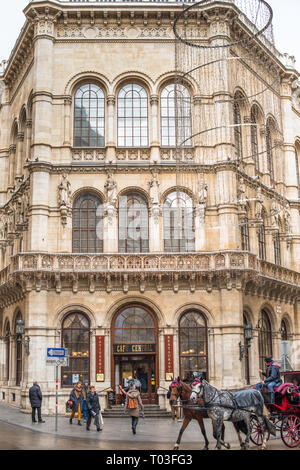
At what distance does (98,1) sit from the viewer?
33438mm

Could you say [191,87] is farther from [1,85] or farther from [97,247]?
[1,85]

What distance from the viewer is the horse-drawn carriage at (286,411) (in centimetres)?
1706

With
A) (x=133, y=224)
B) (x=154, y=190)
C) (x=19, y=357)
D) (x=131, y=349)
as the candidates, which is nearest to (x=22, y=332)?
(x=19, y=357)

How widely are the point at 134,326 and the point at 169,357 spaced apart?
2363mm

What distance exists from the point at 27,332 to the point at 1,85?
19.6 meters

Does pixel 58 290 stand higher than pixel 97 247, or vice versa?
pixel 97 247

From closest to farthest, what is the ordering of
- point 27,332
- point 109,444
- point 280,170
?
point 109,444 → point 27,332 → point 280,170

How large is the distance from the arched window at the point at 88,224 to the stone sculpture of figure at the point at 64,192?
630mm

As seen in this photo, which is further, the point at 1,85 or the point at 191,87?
the point at 1,85

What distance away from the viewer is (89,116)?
33219 millimetres

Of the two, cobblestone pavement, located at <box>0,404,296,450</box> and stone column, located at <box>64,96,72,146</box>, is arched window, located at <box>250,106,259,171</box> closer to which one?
stone column, located at <box>64,96,72,146</box>

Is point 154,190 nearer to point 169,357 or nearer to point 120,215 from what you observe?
point 120,215

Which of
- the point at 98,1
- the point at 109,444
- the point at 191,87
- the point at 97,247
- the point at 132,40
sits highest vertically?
the point at 98,1

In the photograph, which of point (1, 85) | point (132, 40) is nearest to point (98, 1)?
point (132, 40)
